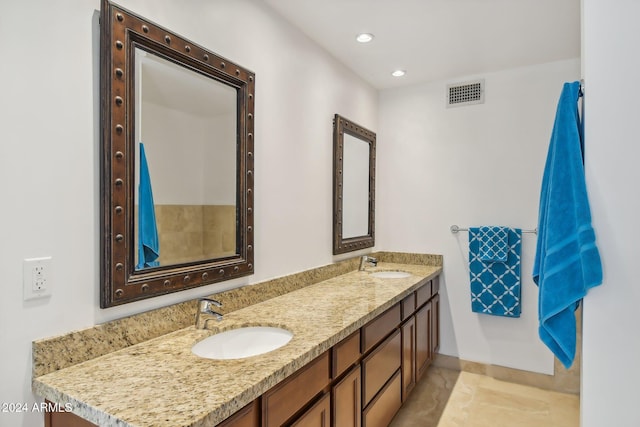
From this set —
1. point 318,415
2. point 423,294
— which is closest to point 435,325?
point 423,294

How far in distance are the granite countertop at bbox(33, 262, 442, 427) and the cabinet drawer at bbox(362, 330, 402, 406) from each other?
267 mm

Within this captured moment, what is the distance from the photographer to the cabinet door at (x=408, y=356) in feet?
7.78

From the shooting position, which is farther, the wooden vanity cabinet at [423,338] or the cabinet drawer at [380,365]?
the wooden vanity cabinet at [423,338]

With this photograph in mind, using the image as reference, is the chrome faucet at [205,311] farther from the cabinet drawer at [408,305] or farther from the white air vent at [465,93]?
the white air vent at [465,93]

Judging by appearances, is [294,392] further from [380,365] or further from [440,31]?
[440,31]

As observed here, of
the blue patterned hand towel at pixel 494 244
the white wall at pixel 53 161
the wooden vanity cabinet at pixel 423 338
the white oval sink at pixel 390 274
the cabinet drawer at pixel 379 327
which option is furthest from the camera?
the white oval sink at pixel 390 274

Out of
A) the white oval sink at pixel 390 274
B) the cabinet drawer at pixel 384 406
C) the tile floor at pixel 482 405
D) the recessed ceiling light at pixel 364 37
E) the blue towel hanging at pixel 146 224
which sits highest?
the recessed ceiling light at pixel 364 37

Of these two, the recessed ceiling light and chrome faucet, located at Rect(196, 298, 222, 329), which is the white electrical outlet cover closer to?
chrome faucet, located at Rect(196, 298, 222, 329)

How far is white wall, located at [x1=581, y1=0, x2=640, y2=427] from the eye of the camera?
1132 mm

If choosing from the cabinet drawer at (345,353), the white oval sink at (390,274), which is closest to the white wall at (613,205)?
the cabinet drawer at (345,353)

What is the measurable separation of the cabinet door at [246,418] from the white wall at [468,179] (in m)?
2.46

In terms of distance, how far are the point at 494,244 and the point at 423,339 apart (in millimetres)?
914

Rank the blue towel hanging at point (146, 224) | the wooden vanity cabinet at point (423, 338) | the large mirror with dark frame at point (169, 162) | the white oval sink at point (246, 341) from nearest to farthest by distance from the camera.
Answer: the large mirror with dark frame at point (169, 162)
the blue towel hanging at point (146, 224)
the white oval sink at point (246, 341)
the wooden vanity cabinet at point (423, 338)

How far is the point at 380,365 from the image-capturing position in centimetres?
201
